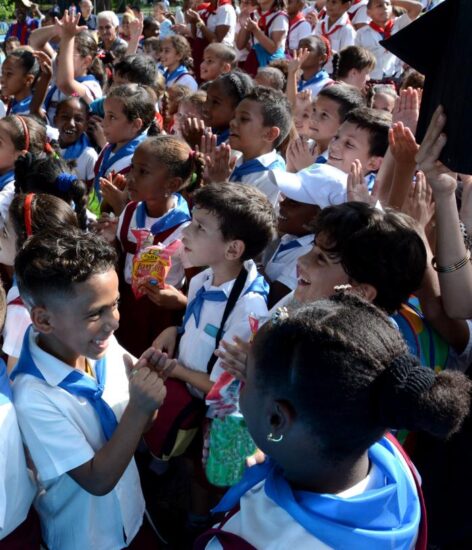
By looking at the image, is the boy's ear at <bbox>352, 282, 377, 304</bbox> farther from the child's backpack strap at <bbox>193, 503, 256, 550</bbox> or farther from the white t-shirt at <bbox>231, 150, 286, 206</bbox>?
the white t-shirt at <bbox>231, 150, 286, 206</bbox>

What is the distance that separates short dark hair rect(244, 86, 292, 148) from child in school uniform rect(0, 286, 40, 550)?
2253 millimetres

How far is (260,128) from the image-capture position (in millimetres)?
3346

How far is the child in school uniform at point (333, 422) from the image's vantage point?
3.43 feet

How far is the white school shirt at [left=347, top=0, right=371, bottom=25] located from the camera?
8266mm

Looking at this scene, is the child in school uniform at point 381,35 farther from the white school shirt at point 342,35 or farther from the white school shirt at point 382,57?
the white school shirt at point 342,35

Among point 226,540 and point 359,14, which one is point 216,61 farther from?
point 226,540

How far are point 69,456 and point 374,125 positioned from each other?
2.20m

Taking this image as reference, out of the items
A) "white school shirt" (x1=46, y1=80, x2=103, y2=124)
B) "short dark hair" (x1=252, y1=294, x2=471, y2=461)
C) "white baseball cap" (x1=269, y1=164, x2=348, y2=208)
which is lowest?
"white school shirt" (x1=46, y1=80, x2=103, y2=124)

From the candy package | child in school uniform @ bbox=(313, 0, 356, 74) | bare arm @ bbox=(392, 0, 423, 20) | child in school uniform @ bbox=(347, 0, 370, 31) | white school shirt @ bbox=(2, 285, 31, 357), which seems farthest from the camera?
child in school uniform @ bbox=(347, 0, 370, 31)

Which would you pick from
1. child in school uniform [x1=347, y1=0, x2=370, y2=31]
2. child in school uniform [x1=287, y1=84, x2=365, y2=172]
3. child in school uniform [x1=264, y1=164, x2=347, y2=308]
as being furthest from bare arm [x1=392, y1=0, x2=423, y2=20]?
child in school uniform [x1=264, y1=164, x2=347, y2=308]

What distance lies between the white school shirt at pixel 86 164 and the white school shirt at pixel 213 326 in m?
2.32

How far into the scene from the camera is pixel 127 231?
2930 mm

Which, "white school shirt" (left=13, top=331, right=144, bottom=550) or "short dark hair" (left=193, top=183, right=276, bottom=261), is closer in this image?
"white school shirt" (left=13, top=331, right=144, bottom=550)

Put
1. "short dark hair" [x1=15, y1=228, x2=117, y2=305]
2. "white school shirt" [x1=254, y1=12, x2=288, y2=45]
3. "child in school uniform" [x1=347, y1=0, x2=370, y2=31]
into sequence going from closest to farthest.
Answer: "short dark hair" [x1=15, y1=228, x2=117, y2=305], "white school shirt" [x1=254, y1=12, x2=288, y2=45], "child in school uniform" [x1=347, y1=0, x2=370, y2=31]
